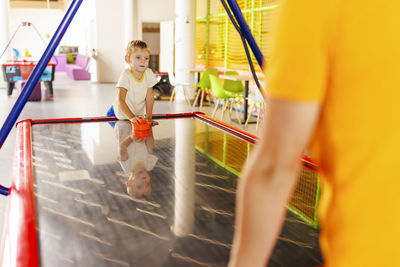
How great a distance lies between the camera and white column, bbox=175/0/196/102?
28.2ft

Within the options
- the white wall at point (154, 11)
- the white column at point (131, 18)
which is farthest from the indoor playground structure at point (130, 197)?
the white wall at point (154, 11)

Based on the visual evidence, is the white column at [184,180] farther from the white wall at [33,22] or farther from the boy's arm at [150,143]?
the white wall at [33,22]

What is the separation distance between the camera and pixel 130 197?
1.47m

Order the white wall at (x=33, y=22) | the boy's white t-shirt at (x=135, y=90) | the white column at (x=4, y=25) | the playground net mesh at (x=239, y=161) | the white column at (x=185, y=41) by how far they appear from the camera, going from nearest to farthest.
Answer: the playground net mesh at (x=239, y=161)
the boy's white t-shirt at (x=135, y=90)
the white column at (x=185, y=41)
the white column at (x=4, y=25)
the white wall at (x=33, y=22)

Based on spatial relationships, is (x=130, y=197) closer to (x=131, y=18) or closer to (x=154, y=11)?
(x=131, y=18)

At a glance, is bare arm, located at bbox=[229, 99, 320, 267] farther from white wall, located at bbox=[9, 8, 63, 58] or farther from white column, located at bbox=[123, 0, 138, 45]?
white wall, located at bbox=[9, 8, 63, 58]

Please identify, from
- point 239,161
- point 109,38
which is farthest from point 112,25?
point 239,161

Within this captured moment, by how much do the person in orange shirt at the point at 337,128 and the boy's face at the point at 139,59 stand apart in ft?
8.44

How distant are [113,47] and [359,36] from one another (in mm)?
12956

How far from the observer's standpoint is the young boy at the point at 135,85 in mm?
2957

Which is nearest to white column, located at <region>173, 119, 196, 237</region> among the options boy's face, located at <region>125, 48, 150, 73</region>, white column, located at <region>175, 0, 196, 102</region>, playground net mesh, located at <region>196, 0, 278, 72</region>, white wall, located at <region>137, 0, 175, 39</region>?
boy's face, located at <region>125, 48, 150, 73</region>

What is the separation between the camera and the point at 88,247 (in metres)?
1.09

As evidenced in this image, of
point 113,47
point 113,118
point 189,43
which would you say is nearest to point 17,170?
point 113,118

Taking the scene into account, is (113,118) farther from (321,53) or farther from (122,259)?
(321,53)
